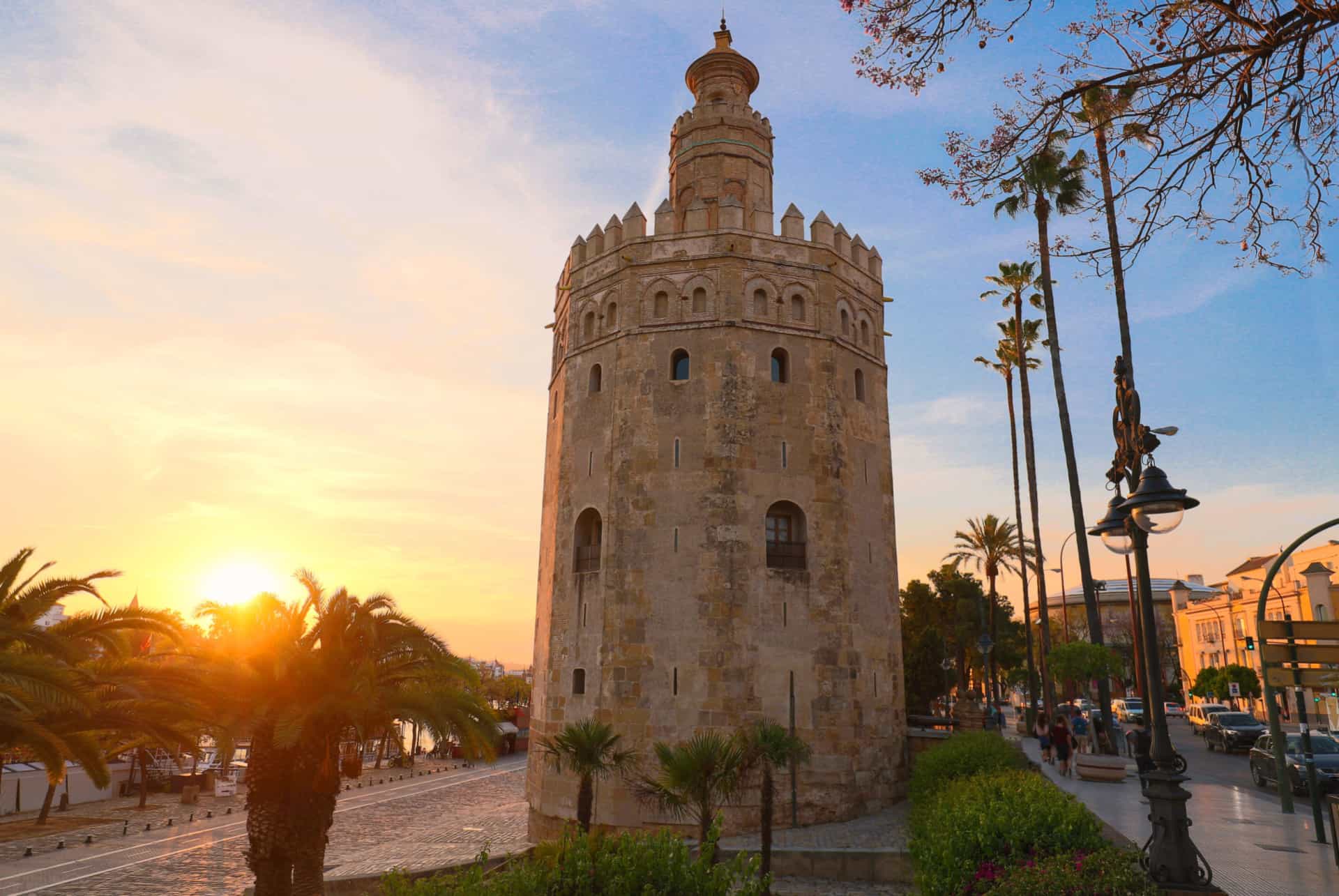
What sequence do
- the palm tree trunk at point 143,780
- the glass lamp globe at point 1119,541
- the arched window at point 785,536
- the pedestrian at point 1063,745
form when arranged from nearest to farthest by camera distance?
the glass lamp globe at point 1119,541, the pedestrian at point 1063,745, the arched window at point 785,536, the palm tree trunk at point 143,780

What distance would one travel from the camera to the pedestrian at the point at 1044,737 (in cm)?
2167

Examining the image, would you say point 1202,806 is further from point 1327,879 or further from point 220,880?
point 220,880

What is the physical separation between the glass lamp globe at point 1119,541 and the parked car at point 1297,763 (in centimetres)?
1018

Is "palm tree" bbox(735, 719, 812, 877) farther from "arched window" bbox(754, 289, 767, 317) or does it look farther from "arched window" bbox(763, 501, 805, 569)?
"arched window" bbox(754, 289, 767, 317)

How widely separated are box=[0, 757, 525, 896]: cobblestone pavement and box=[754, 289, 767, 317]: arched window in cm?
1527

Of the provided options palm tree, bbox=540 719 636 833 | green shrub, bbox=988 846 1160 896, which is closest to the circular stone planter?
palm tree, bbox=540 719 636 833

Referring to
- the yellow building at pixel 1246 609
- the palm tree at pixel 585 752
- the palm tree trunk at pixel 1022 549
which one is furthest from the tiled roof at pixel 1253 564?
the palm tree at pixel 585 752

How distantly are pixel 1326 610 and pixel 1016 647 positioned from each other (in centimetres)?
1793

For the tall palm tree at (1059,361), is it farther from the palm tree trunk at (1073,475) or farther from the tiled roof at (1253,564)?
the tiled roof at (1253,564)

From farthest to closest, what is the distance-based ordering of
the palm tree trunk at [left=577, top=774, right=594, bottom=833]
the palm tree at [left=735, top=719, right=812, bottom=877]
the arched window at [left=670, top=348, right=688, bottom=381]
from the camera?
1. the arched window at [left=670, top=348, right=688, bottom=381]
2. the palm tree trunk at [left=577, top=774, right=594, bottom=833]
3. the palm tree at [left=735, top=719, right=812, bottom=877]

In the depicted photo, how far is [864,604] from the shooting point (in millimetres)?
21531

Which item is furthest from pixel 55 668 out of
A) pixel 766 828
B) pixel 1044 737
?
pixel 1044 737

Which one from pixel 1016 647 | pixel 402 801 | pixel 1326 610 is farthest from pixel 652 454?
pixel 1326 610

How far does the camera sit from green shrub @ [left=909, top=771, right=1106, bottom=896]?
27.6 feet
